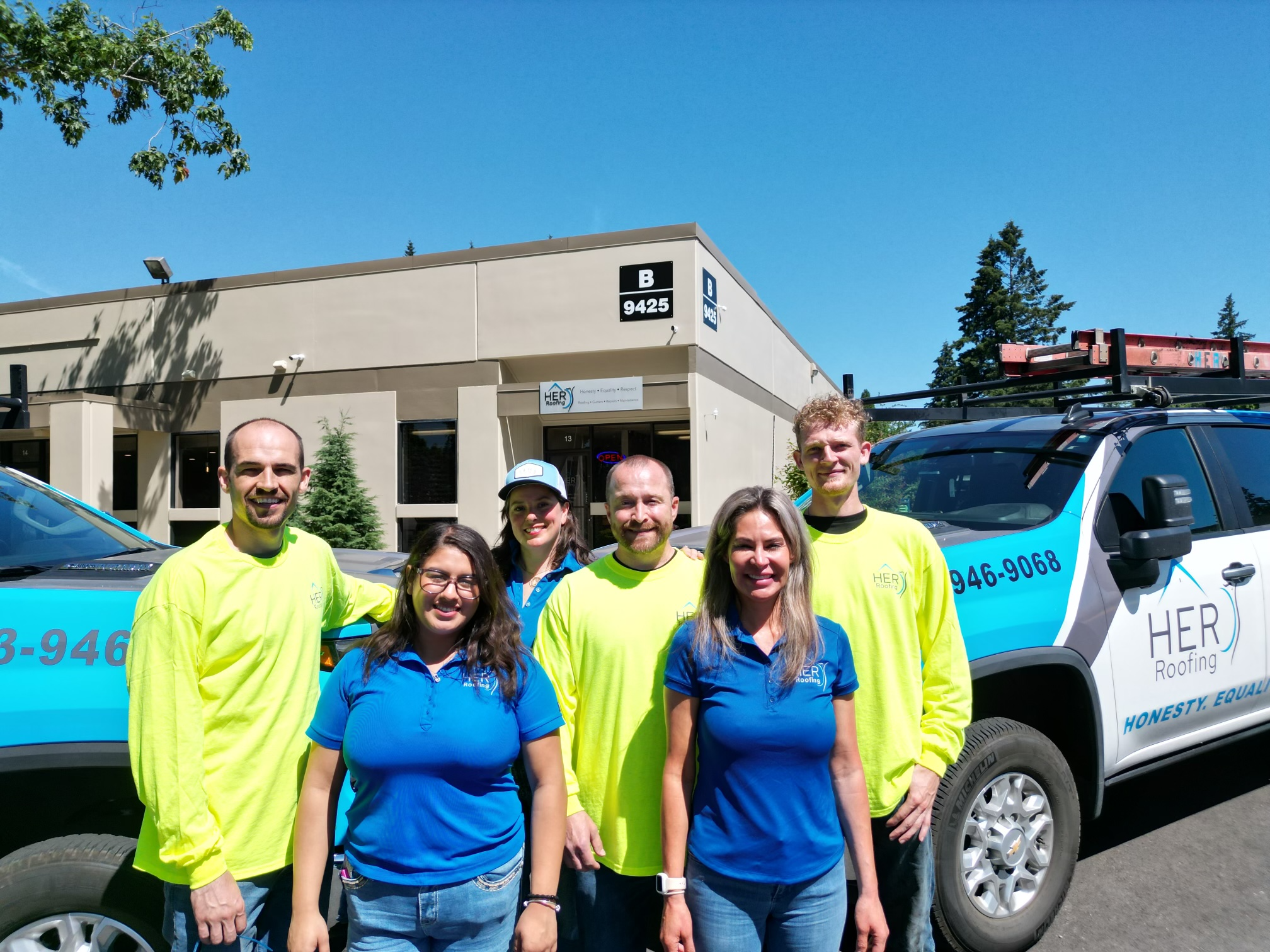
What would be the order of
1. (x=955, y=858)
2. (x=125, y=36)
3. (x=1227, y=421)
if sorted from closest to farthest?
(x=955, y=858) < (x=1227, y=421) < (x=125, y=36)

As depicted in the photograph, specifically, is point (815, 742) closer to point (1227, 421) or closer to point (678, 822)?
point (678, 822)

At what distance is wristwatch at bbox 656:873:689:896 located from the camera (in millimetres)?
2090

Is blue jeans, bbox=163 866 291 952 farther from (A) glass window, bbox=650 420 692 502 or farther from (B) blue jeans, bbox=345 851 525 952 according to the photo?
(A) glass window, bbox=650 420 692 502

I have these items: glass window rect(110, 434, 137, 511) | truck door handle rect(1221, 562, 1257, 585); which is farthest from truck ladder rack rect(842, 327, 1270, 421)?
glass window rect(110, 434, 137, 511)

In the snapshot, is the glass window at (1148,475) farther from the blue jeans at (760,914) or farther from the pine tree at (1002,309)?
the pine tree at (1002,309)

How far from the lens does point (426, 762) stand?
2006mm

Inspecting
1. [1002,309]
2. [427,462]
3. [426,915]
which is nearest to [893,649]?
[426,915]

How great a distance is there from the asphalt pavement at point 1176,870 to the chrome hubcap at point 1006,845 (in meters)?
0.35

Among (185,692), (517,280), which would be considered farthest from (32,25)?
(185,692)

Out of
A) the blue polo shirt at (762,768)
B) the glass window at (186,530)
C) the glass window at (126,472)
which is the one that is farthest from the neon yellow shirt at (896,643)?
the glass window at (126,472)

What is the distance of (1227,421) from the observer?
168 inches

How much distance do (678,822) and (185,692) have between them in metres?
1.24

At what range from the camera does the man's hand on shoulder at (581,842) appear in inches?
86.8

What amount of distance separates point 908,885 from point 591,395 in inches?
547
